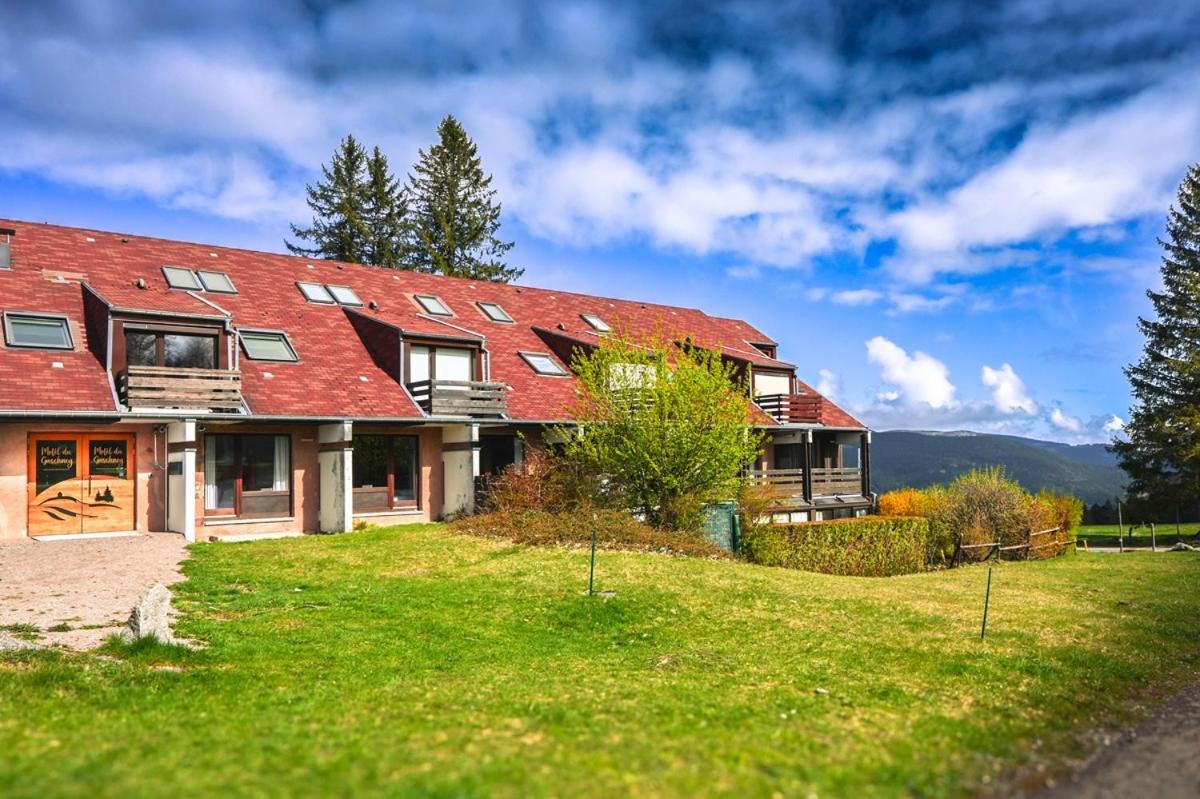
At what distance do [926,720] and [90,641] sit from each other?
968cm

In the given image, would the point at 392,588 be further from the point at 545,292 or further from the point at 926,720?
the point at 545,292

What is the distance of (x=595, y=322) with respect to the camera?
35.8 metres

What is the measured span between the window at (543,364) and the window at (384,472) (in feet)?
18.9

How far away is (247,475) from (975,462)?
161 meters

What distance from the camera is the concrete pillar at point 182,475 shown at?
2100 cm

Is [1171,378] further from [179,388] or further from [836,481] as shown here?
[179,388]

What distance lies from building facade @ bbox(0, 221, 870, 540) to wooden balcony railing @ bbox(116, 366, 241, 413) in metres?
0.05

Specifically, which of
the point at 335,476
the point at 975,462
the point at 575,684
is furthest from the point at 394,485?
the point at 975,462

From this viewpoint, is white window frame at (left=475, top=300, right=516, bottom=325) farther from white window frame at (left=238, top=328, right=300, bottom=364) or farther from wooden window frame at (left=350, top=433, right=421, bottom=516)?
white window frame at (left=238, top=328, right=300, bottom=364)

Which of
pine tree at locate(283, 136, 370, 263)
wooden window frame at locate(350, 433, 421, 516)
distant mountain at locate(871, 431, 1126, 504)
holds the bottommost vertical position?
distant mountain at locate(871, 431, 1126, 504)

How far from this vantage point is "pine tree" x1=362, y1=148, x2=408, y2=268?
50719 mm

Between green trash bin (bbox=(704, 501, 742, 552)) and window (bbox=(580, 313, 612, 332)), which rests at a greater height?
window (bbox=(580, 313, 612, 332))

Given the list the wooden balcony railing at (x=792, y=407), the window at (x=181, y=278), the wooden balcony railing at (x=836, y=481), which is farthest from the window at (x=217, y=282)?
the wooden balcony railing at (x=836, y=481)

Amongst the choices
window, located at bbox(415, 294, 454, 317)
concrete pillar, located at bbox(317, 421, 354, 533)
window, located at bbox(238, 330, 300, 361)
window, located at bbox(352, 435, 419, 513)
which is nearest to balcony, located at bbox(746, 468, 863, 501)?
window, located at bbox(352, 435, 419, 513)
